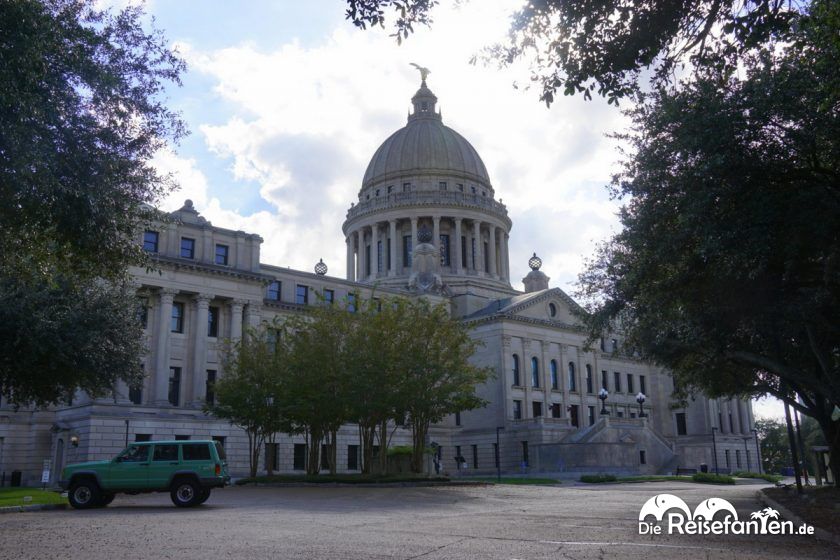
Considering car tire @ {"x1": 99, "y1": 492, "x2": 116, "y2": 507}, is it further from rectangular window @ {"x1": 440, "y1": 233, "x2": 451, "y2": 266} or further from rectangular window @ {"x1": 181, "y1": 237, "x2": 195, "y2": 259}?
rectangular window @ {"x1": 440, "y1": 233, "x2": 451, "y2": 266}

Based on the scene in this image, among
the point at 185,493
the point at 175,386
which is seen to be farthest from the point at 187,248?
the point at 185,493

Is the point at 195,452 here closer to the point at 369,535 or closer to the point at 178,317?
the point at 369,535

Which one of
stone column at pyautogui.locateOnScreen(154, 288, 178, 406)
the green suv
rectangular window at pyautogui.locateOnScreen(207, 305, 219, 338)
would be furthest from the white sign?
rectangular window at pyautogui.locateOnScreen(207, 305, 219, 338)

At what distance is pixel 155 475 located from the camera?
25.3m

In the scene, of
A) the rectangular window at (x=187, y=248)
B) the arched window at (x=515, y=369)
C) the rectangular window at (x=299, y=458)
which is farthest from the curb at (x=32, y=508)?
the arched window at (x=515, y=369)

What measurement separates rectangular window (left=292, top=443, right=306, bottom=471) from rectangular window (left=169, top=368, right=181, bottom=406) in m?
9.85

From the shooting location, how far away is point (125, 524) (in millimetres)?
18094

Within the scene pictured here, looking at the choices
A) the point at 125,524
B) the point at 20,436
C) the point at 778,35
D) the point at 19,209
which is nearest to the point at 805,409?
the point at 778,35

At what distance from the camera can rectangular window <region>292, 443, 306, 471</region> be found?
62000 mm

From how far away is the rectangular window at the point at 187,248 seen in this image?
58.5 m

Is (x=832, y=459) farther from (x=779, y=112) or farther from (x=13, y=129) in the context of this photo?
(x=13, y=129)

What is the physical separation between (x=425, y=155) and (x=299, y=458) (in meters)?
46.4

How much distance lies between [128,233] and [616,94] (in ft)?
36.1

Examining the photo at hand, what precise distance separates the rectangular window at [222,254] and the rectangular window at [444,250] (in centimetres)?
3614
